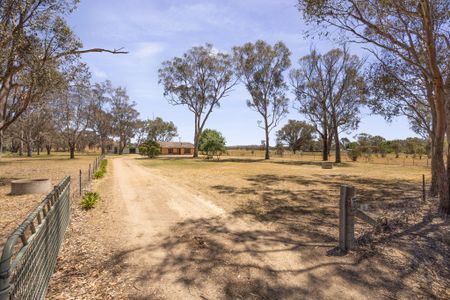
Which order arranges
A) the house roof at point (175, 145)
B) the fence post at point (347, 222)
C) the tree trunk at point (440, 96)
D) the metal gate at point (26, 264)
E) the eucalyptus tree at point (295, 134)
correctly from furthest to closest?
the eucalyptus tree at point (295, 134)
the house roof at point (175, 145)
the tree trunk at point (440, 96)
the fence post at point (347, 222)
the metal gate at point (26, 264)

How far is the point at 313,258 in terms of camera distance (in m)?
5.46

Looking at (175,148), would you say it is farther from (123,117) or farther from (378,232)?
(378,232)

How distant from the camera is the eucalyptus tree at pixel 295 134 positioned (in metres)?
102

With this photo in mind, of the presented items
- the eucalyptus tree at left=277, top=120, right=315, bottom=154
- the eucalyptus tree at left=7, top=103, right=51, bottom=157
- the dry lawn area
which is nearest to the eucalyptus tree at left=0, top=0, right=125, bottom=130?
the dry lawn area

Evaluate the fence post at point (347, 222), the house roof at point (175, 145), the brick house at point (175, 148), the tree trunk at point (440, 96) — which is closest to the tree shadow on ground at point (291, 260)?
the fence post at point (347, 222)

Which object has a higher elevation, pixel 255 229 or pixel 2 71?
pixel 2 71

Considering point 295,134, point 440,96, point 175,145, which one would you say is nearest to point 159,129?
point 175,145

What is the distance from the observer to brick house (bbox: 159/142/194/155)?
8209 centimetres

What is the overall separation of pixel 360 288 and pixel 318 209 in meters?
5.62

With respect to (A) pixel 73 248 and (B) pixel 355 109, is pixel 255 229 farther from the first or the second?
(B) pixel 355 109

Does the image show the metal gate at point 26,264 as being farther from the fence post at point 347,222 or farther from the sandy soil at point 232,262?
the fence post at point 347,222

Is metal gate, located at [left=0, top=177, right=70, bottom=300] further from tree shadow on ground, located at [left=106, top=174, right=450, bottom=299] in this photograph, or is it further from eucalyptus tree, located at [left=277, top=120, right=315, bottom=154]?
eucalyptus tree, located at [left=277, top=120, right=315, bottom=154]

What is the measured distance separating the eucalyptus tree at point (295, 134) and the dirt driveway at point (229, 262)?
3797 inches

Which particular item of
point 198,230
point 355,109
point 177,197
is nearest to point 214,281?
point 198,230
